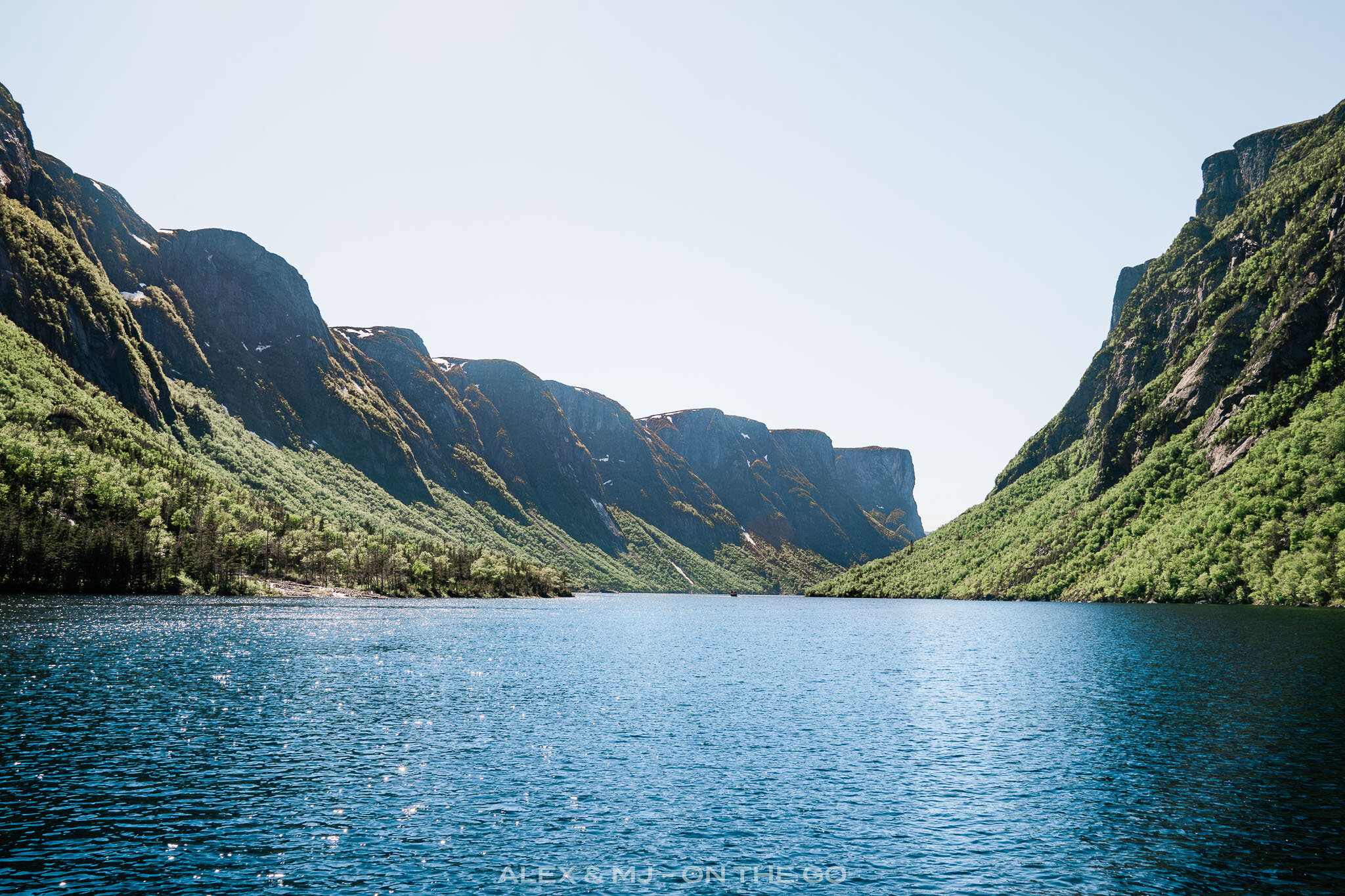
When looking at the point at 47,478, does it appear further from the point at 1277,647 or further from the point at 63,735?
the point at 1277,647

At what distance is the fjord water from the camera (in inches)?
1032

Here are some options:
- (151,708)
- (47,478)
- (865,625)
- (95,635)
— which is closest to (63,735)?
(151,708)

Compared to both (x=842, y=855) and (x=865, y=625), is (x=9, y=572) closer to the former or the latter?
(x=865, y=625)

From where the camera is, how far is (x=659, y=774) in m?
38.5

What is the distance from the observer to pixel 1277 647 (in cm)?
8312

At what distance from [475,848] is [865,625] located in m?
141

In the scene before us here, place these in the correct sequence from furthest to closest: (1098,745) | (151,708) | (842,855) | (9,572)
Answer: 1. (9,572)
2. (151,708)
3. (1098,745)
4. (842,855)

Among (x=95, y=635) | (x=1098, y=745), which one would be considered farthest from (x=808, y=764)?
(x=95, y=635)

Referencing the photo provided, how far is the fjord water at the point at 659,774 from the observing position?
26219mm

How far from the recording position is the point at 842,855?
91.6ft

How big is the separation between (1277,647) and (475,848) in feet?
296

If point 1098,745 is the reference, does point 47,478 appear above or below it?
above

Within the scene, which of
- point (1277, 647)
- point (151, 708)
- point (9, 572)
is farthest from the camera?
point (9, 572)

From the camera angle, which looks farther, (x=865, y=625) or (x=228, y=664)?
(x=865, y=625)
